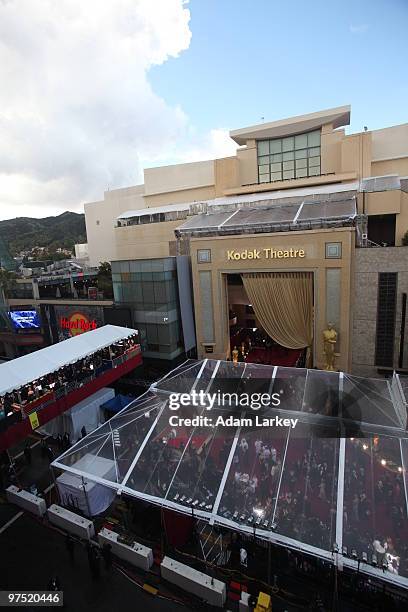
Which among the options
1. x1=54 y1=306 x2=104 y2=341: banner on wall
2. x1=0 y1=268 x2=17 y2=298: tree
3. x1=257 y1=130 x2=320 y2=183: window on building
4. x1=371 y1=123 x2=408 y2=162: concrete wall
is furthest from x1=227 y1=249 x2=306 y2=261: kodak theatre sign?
x1=0 y1=268 x2=17 y2=298: tree

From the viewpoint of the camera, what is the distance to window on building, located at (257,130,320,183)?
31.0 metres

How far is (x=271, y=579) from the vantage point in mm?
11250

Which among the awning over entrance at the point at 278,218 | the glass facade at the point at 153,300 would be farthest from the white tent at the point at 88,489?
the awning over entrance at the point at 278,218

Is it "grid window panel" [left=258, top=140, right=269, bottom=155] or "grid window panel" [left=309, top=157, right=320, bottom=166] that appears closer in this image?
"grid window panel" [left=309, top=157, right=320, bottom=166]

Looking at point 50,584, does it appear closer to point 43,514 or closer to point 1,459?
point 43,514

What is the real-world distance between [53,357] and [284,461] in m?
14.8

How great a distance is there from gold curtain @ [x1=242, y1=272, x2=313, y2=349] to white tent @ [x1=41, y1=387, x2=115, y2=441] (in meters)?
12.7

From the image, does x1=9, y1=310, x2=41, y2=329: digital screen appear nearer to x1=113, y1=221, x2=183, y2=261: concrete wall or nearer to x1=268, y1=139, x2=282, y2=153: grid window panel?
x1=113, y1=221, x2=183, y2=261: concrete wall

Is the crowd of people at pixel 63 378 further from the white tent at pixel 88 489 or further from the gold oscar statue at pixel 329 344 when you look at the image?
the gold oscar statue at pixel 329 344

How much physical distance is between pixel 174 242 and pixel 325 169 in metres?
15.1

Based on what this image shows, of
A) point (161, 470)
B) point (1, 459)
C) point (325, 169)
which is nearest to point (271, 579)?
point (161, 470)

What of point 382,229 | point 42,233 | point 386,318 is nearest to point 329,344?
point 386,318

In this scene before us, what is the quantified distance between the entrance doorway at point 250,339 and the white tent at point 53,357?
9920mm

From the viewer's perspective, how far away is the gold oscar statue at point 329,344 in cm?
2173
